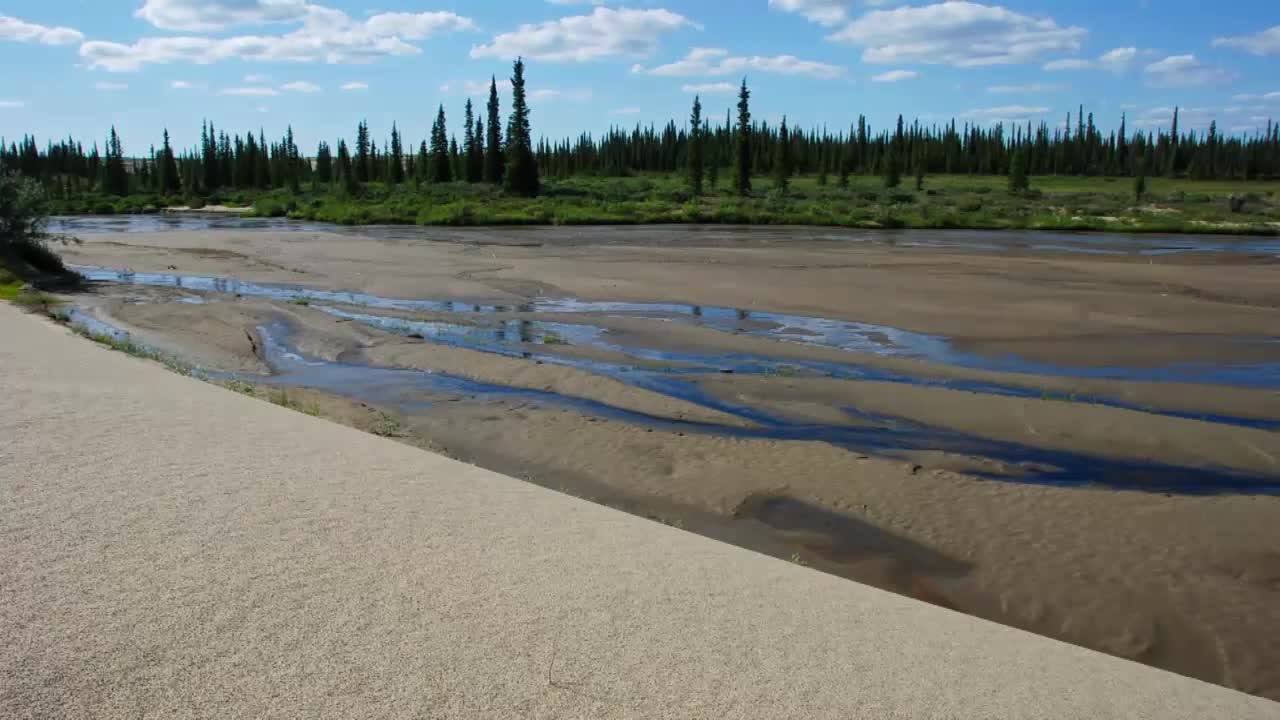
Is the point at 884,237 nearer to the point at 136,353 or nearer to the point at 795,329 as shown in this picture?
the point at 795,329

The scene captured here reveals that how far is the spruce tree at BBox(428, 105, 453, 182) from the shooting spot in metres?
109

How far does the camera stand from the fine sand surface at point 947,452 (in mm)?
6961

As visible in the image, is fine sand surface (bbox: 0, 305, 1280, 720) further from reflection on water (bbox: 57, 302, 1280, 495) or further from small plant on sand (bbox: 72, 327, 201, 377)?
small plant on sand (bbox: 72, 327, 201, 377)

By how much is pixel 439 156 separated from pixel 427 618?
111 metres

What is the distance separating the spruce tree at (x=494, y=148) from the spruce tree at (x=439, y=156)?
964 centimetres

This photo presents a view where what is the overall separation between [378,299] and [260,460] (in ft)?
58.1

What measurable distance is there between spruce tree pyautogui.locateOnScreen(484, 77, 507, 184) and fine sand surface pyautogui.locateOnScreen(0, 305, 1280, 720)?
9357 cm

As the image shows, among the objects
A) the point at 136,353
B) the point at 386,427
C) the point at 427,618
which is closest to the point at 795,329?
the point at 386,427

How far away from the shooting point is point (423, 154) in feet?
429

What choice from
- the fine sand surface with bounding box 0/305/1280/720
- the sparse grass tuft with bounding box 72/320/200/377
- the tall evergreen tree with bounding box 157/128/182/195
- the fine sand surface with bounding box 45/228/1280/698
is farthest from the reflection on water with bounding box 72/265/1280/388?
the tall evergreen tree with bounding box 157/128/182/195

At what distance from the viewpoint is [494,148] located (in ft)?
320

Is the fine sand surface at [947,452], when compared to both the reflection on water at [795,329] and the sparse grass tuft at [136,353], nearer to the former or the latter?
the reflection on water at [795,329]

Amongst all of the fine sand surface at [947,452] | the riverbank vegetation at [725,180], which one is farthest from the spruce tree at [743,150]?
the fine sand surface at [947,452]

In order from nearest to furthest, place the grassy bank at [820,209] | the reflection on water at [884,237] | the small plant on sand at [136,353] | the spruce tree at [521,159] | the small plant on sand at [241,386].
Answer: the small plant on sand at [241,386]
the small plant on sand at [136,353]
the reflection on water at [884,237]
the grassy bank at [820,209]
the spruce tree at [521,159]
